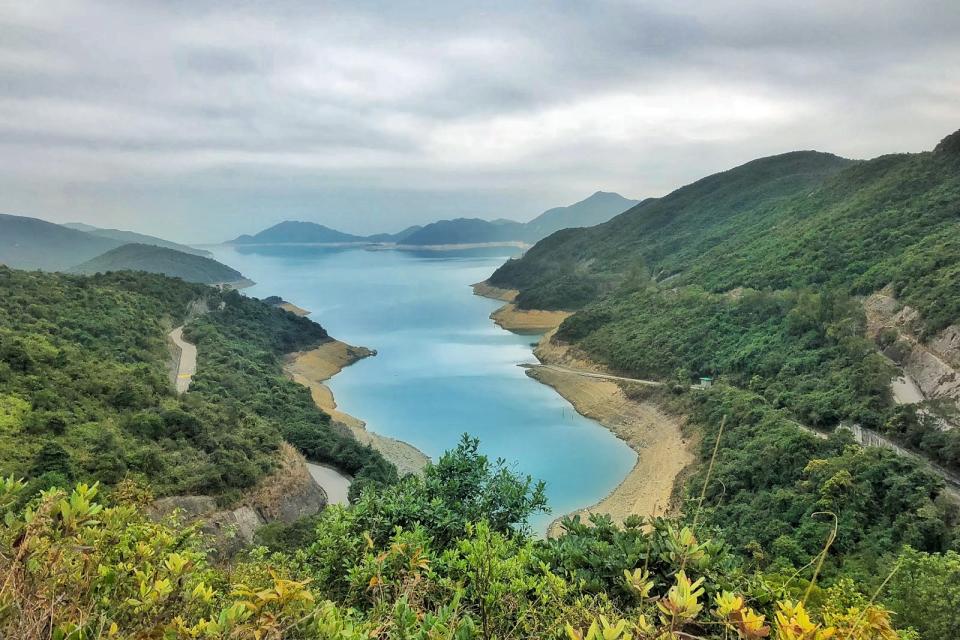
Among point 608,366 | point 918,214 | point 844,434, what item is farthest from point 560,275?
point 844,434

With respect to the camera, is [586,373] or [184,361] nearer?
[184,361]

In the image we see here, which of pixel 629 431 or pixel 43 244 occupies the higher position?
pixel 43 244

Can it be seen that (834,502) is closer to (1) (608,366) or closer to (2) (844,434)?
(2) (844,434)

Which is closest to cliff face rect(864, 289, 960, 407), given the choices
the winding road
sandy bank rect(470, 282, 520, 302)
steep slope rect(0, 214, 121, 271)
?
A: the winding road

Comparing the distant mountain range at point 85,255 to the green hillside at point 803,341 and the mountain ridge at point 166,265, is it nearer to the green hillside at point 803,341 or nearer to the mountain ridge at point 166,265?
the mountain ridge at point 166,265

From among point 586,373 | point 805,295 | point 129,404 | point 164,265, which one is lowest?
point 586,373

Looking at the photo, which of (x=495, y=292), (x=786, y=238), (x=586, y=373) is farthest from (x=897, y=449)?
(x=495, y=292)

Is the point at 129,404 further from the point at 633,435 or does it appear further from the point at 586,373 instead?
the point at 586,373
